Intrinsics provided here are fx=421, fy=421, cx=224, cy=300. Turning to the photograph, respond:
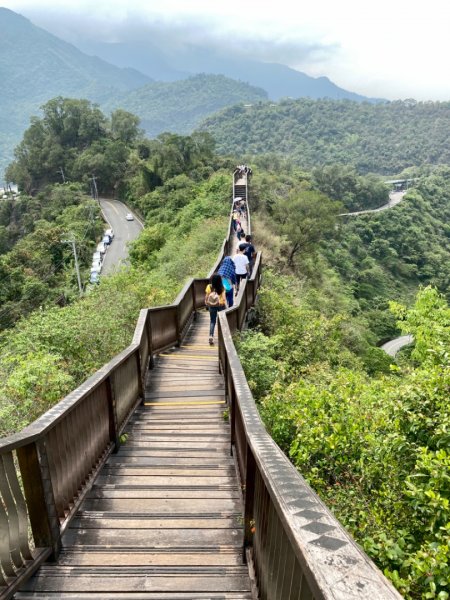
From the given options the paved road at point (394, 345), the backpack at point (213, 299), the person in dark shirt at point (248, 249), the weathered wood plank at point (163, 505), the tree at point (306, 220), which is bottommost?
the paved road at point (394, 345)

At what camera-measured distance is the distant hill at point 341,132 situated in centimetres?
14325

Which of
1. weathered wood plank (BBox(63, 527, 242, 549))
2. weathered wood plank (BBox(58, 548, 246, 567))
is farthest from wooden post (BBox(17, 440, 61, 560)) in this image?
weathered wood plank (BBox(63, 527, 242, 549))

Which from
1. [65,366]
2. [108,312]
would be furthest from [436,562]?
[108,312]

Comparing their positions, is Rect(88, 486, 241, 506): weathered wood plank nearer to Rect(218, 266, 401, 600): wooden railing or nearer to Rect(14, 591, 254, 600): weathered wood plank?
Rect(218, 266, 401, 600): wooden railing

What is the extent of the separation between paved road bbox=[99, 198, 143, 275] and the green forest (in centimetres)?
238

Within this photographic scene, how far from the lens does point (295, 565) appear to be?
1639mm

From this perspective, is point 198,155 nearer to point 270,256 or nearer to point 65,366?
point 270,256

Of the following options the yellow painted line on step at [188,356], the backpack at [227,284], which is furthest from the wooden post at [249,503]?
the backpack at [227,284]

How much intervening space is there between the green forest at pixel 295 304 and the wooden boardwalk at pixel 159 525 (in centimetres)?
97

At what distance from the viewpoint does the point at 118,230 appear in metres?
48.7

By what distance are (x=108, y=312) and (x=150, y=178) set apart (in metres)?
44.9

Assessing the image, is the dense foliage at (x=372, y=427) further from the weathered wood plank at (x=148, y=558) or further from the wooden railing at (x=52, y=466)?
the wooden railing at (x=52, y=466)

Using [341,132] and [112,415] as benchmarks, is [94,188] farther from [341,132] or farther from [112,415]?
[341,132]

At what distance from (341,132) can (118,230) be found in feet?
476
